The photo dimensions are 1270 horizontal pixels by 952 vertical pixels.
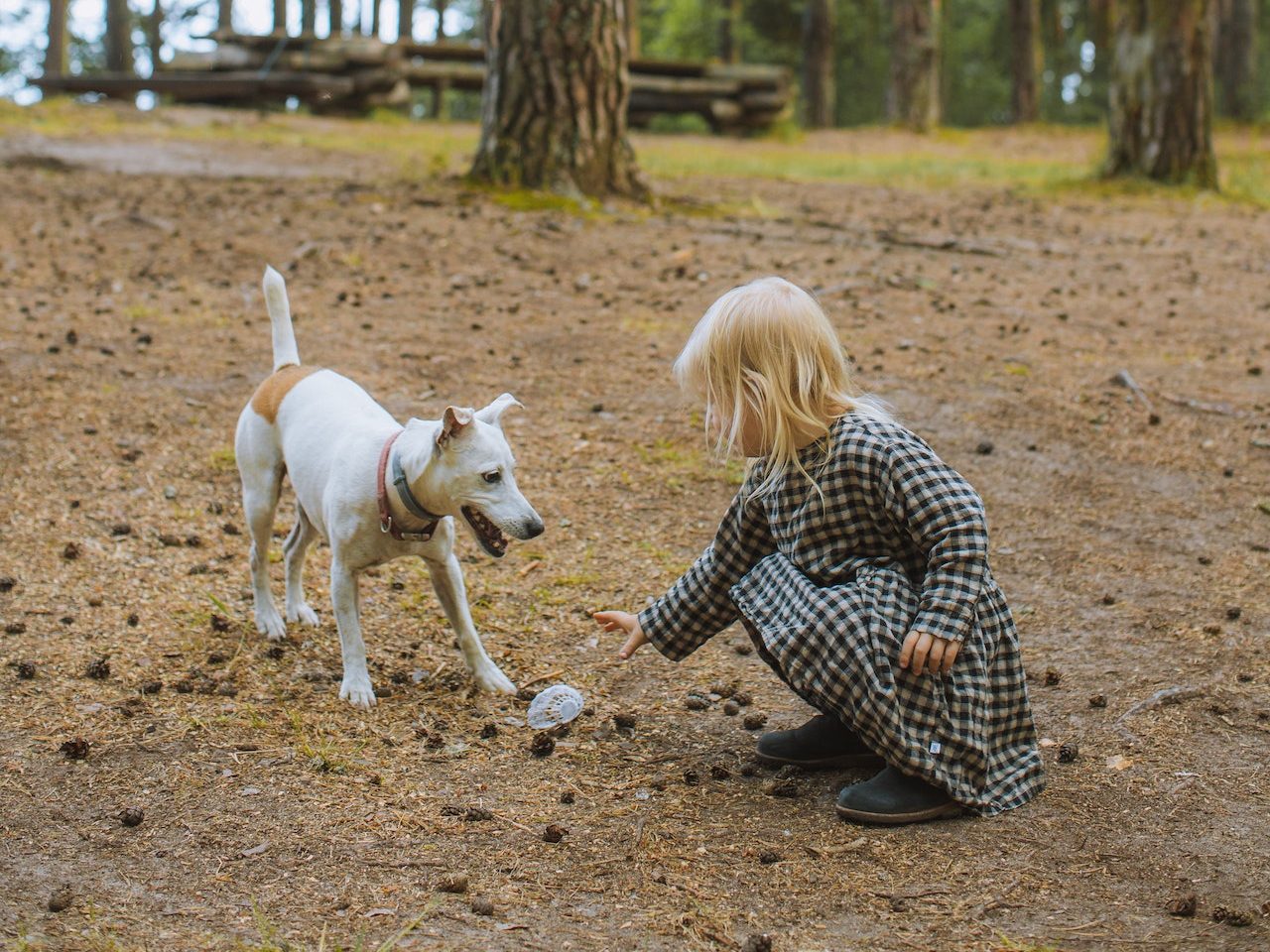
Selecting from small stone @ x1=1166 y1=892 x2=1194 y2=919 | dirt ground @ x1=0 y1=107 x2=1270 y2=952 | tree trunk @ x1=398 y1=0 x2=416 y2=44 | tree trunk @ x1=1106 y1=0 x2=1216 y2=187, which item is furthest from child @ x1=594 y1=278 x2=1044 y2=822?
tree trunk @ x1=398 y1=0 x2=416 y2=44

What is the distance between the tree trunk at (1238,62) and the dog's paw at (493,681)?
90.7 feet

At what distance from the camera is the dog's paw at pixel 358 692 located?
181 inches

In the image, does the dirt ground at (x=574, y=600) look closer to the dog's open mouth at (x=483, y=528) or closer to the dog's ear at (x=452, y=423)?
the dog's open mouth at (x=483, y=528)

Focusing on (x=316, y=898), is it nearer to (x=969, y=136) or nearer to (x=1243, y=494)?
(x=1243, y=494)

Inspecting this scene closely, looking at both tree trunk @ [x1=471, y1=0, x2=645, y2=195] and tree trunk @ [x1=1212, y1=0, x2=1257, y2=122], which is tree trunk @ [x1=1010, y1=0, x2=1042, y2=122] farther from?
tree trunk @ [x1=471, y1=0, x2=645, y2=195]

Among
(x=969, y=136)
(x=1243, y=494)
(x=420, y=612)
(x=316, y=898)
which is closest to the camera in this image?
(x=316, y=898)

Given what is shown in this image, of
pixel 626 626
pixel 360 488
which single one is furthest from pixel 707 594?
pixel 360 488

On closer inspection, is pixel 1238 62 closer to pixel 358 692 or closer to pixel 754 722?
pixel 754 722

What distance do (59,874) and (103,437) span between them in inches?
155

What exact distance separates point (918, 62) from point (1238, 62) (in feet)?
29.6

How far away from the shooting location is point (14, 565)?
18.2 feet

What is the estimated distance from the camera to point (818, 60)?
28953mm

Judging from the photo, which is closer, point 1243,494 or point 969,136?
point 1243,494

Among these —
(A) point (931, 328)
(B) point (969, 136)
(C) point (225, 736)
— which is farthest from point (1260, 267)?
(B) point (969, 136)
